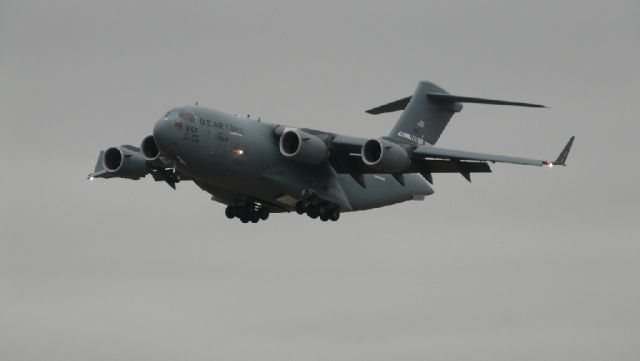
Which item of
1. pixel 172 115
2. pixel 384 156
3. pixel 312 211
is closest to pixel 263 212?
pixel 312 211

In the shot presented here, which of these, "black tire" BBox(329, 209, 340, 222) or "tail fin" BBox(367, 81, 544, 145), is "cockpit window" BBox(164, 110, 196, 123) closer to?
"black tire" BBox(329, 209, 340, 222)

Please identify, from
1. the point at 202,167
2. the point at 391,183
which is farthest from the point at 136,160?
the point at 391,183

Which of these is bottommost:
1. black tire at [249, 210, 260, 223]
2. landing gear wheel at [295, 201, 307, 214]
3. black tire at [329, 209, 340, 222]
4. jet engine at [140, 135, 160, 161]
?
black tire at [329, 209, 340, 222]

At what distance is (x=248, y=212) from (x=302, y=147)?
10.6 feet

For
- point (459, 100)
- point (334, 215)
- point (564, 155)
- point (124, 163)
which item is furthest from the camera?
point (459, 100)

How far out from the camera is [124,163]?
35.8m

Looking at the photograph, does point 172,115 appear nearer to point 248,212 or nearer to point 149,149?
point 149,149

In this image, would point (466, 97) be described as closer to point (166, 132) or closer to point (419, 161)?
point (419, 161)

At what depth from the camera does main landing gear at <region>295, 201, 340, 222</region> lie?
35.1 m

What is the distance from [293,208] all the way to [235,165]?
2999 millimetres

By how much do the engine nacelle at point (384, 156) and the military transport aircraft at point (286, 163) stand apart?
0.08 feet

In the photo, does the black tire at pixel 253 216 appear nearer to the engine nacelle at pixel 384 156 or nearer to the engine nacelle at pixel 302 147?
the engine nacelle at pixel 302 147

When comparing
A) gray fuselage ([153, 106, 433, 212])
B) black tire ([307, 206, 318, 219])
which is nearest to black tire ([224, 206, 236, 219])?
gray fuselage ([153, 106, 433, 212])

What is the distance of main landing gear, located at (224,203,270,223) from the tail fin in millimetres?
3993
